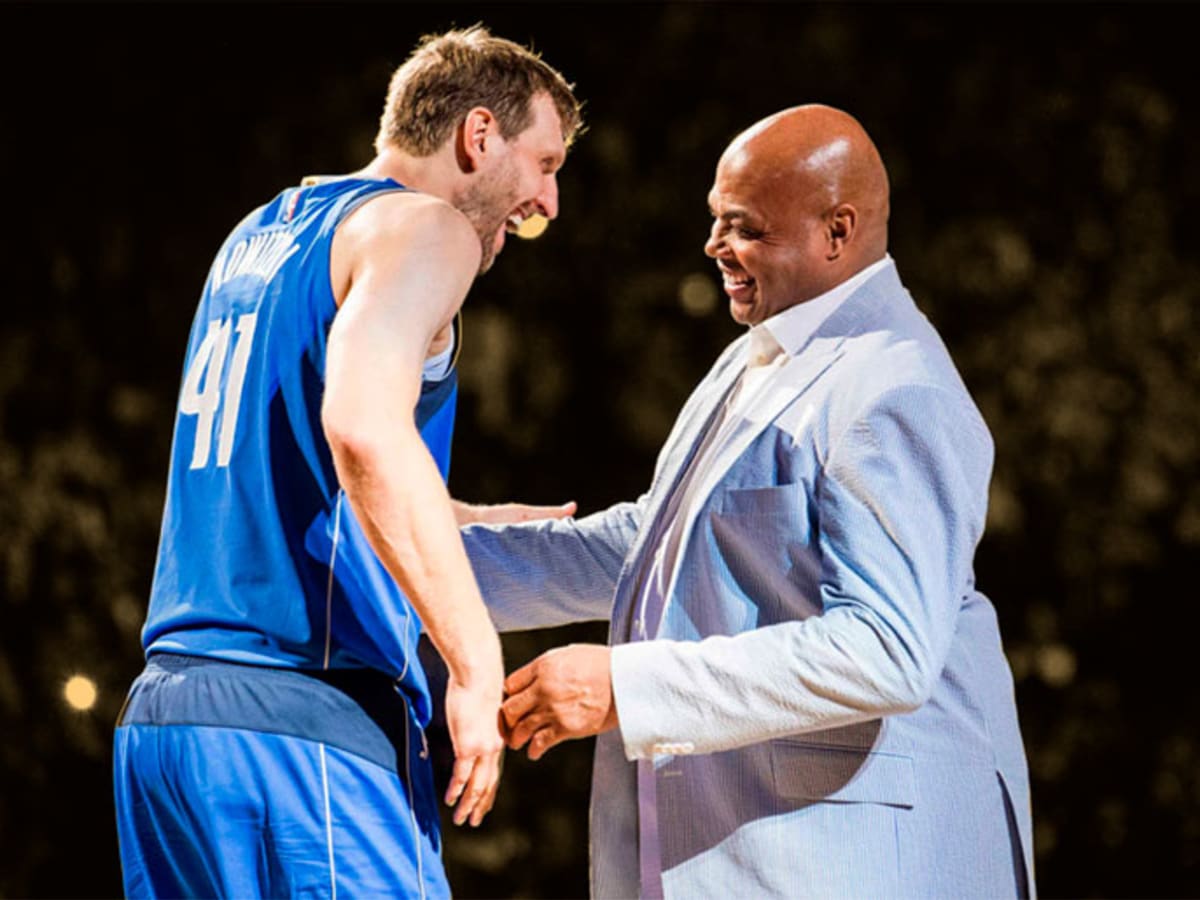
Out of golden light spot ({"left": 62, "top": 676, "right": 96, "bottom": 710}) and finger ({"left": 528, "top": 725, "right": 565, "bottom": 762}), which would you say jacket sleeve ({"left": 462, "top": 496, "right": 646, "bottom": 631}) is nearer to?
finger ({"left": 528, "top": 725, "right": 565, "bottom": 762})

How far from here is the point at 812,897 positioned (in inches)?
60.2

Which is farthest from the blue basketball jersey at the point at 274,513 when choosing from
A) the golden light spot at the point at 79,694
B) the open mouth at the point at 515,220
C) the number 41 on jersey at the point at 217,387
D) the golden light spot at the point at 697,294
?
the golden light spot at the point at 79,694

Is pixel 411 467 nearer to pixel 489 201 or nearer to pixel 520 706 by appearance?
pixel 520 706

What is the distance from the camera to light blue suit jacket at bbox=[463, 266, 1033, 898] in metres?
1.47

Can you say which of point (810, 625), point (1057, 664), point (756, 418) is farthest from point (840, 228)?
point (1057, 664)

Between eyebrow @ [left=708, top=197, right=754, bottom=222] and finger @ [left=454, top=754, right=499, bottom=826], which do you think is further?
eyebrow @ [left=708, top=197, right=754, bottom=222]

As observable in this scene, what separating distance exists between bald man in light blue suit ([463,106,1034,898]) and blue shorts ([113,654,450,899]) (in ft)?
0.52

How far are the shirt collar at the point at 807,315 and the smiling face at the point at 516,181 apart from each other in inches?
11.9

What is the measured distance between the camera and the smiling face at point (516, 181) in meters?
1.71

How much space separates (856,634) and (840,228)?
0.55 m

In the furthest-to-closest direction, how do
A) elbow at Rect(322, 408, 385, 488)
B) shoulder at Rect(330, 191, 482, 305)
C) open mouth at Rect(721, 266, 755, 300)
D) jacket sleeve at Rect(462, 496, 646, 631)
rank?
jacket sleeve at Rect(462, 496, 646, 631)
open mouth at Rect(721, 266, 755, 300)
shoulder at Rect(330, 191, 482, 305)
elbow at Rect(322, 408, 385, 488)

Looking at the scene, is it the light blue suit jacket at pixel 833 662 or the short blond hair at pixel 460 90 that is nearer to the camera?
the light blue suit jacket at pixel 833 662

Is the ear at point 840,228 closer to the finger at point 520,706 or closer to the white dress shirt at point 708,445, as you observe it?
the white dress shirt at point 708,445

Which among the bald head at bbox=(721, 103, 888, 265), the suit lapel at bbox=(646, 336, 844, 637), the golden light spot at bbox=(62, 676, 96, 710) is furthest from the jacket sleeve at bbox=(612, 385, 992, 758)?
the golden light spot at bbox=(62, 676, 96, 710)
